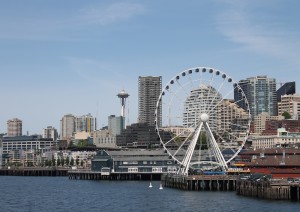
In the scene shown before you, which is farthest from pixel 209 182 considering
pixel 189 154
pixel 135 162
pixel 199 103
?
pixel 135 162

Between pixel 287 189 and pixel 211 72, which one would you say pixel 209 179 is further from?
pixel 287 189

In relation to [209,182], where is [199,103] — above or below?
above

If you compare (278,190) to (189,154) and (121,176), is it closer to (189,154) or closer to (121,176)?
(189,154)

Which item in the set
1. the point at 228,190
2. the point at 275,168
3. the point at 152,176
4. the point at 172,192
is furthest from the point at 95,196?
the point at 152,176

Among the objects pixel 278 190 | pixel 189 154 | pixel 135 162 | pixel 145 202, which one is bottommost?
pixel 145 202

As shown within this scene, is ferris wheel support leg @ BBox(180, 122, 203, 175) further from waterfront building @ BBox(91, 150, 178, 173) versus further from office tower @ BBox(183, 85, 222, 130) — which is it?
waterfront building @ BBox(91, 150, 178, 173)

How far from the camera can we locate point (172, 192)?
108812 mm

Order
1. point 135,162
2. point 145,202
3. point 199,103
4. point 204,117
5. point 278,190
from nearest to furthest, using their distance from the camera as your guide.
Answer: point 278,190, point 145,202, point 204,117, point 199,103, point 135,162

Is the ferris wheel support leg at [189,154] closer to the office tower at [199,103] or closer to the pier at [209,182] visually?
the office tower at [199,103]

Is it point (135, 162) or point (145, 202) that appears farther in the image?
point (135, 162)

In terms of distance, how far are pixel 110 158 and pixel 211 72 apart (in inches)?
2572

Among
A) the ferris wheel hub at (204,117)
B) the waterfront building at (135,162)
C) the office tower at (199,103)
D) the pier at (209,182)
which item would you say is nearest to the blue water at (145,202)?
the pier at (209,182)

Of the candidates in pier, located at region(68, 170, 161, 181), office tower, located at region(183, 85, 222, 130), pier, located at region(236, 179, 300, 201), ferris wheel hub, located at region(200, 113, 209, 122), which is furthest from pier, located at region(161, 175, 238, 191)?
pier, located at region(68, 170, 161, 181)

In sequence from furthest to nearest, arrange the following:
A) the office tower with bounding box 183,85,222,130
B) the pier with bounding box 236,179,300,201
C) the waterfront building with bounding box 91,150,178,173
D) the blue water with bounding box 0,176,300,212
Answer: the waterfront building with bounding box 91,150,178,173 < the office tower with bounding box 183,85,222,130 < the pier with bounding box 236,179,300,201 < the blue water with bounding box 0,176,300,212
